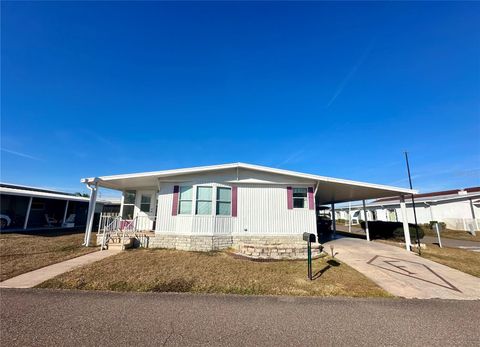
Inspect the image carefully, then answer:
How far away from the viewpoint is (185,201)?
1081 cm

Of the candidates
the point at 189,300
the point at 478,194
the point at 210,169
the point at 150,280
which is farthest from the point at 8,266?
the point at 478,194

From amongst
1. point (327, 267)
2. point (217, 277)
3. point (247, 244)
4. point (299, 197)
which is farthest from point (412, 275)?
point (217, 277)

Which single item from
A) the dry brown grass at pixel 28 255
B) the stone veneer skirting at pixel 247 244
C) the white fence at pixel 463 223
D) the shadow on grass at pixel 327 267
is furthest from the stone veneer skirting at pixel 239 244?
the white fence at pixel 463 223

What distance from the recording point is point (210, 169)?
420 inches

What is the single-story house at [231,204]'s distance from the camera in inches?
412

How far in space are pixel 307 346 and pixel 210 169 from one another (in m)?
8.46

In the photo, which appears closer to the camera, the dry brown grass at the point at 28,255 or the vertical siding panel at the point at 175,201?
the dry brown grass at the point at 28,255

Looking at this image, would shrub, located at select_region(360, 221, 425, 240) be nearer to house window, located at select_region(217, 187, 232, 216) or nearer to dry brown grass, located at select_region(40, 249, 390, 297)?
dry brown grass, located at select_region(40, 249, 390, 297)

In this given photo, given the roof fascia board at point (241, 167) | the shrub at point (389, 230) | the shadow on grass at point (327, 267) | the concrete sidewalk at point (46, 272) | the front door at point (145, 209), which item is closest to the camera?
the concrete sidewalk at point (46, 272)

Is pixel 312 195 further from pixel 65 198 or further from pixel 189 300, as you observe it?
pixel 65 198

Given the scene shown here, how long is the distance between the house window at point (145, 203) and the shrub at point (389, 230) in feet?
55.0

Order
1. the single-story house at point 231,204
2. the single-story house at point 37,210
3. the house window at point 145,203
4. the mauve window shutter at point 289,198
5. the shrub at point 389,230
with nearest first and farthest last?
the single-story house at point 231,204, the mauve window shutter at point 289,198, the house window at point 145,203, the shrub at point 389,230, the single-story house at point 37,210

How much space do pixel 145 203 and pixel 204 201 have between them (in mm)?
5293

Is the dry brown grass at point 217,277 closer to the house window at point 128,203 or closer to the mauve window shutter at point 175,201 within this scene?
the mauve window shutter at point 175,201
